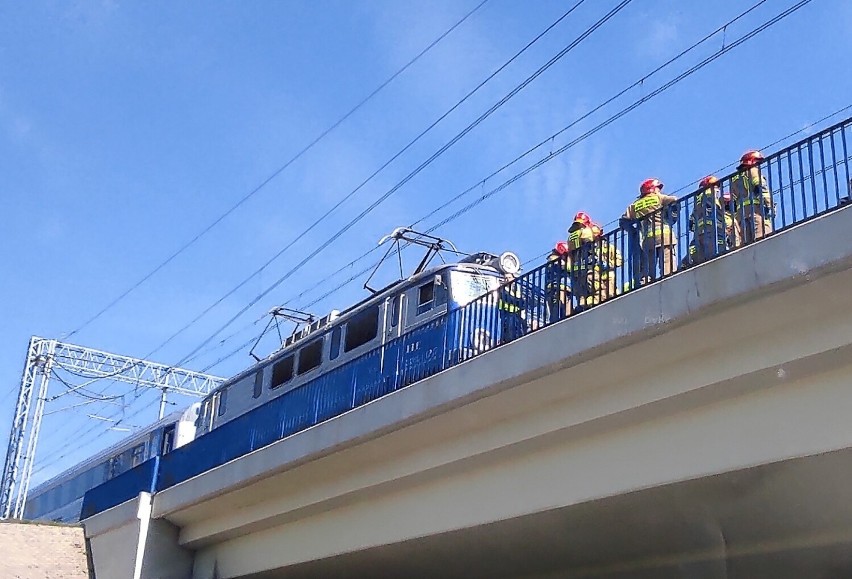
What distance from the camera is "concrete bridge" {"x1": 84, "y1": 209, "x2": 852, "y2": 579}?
314 inches

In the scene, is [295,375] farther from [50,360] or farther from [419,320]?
[50,360]

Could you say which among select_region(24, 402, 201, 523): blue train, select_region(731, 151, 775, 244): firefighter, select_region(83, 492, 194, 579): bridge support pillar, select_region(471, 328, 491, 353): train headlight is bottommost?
select_region(83, 492, 194, 579): bridge support pillar

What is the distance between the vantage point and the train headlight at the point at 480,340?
11438 mm

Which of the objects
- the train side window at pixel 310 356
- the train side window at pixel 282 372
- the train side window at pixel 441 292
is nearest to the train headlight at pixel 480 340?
the train side window at pixel 441 292

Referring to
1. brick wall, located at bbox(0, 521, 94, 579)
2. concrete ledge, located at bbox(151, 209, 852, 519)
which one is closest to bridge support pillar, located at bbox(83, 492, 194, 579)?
brick wall, located at bbox(0, 521, 94, 579)

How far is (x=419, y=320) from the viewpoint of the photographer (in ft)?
49.1

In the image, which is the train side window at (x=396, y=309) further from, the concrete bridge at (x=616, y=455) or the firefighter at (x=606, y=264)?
the firefighter at (x=606, y=264)

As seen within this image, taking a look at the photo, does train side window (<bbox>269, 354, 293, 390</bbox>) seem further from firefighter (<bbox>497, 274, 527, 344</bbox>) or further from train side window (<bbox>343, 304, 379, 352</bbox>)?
firefighter (<bbox>497, 274, 527, 344</bbox>)

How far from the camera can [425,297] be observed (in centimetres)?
1501

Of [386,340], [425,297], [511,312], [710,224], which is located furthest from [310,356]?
[710,224]

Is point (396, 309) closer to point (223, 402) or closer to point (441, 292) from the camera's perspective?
point (441, 292)

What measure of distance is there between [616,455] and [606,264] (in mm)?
1975

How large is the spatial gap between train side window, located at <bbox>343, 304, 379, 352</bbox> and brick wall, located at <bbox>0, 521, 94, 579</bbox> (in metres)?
7.83

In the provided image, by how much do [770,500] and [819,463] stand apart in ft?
5.86
